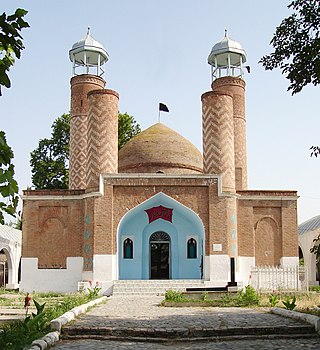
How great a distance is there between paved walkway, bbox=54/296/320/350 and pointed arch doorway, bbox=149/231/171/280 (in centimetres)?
942

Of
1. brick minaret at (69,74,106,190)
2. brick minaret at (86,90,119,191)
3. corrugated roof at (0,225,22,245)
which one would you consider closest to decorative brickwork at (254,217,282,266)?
brick minaret at (86,90,119,191)

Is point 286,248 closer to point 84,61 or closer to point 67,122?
point 84,61

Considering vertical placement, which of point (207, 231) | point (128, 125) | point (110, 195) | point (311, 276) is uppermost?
point (128, 125)

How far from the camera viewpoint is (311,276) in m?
30.1

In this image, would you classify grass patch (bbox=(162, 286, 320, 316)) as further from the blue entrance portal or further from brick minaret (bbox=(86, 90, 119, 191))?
brick minaret (bbox=(86, 90, 119, 191))

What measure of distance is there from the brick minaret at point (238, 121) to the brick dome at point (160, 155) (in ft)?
6.29

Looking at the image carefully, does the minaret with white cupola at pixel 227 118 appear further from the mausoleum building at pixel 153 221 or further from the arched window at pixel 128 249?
the arched window at pixel 128 249

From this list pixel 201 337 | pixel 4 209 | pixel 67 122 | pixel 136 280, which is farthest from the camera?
pixel 67 122

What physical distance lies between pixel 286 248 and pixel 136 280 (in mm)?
6507

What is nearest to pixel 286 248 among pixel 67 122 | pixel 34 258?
pixel 34 258

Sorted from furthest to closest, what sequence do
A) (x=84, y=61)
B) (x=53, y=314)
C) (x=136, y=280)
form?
(x=84, y=61)
(x=136, y=280)
(x=53, y=314)

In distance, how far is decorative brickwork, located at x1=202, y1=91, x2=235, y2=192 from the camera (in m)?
22.5

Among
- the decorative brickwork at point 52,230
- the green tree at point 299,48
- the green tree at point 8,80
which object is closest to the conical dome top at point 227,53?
the decorative brickwork at point 52,230

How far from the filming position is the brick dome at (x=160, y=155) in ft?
85.0
